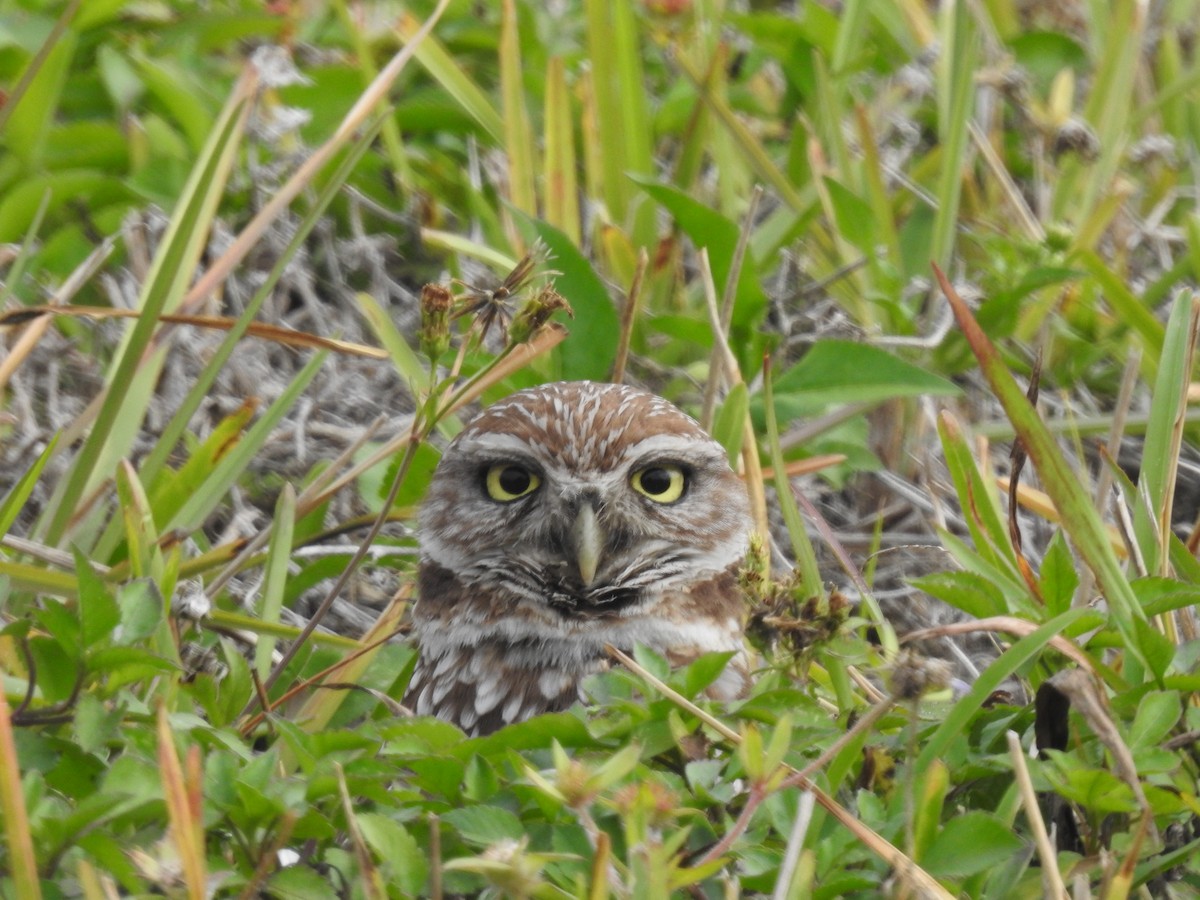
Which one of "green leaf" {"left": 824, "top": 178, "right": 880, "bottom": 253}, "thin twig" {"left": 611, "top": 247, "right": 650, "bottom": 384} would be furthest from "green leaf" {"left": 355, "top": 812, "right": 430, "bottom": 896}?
"green leaf" {"left": 824, "top": 178, "right": 880, "bottom": 253}

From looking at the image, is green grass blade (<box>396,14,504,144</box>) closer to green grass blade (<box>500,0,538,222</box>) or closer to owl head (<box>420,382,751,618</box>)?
green grass blade (<box>500,0,538,222</box>)

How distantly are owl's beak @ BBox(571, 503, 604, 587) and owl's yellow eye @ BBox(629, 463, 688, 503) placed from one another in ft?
0.48

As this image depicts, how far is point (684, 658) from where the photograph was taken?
263cm

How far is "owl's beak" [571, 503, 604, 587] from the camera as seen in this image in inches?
103

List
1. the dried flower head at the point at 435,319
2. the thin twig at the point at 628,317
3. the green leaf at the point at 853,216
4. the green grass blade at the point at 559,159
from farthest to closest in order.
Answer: the green grass blade at the point at 559,159
the green leaf at the point at 853,216
the thin twig at the point at 628,317
the dried flower head at the point at 435,319

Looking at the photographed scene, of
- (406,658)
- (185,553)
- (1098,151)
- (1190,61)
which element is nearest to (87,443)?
(185,553)

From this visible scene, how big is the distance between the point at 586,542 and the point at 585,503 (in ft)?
0.26

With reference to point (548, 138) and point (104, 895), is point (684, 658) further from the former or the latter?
point (548, 138)

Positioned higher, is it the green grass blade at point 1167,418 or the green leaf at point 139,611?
the green grass blade at point 1167,418

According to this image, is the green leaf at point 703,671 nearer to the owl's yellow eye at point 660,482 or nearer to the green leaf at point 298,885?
the green leaf at point 298,885

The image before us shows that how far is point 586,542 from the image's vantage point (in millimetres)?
2613

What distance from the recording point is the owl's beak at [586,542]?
8.57ft

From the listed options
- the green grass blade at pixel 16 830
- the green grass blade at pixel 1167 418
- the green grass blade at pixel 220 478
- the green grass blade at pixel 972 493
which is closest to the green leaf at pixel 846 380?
the green grass blade at pixel 972 493

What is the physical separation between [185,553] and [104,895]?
1.45m
